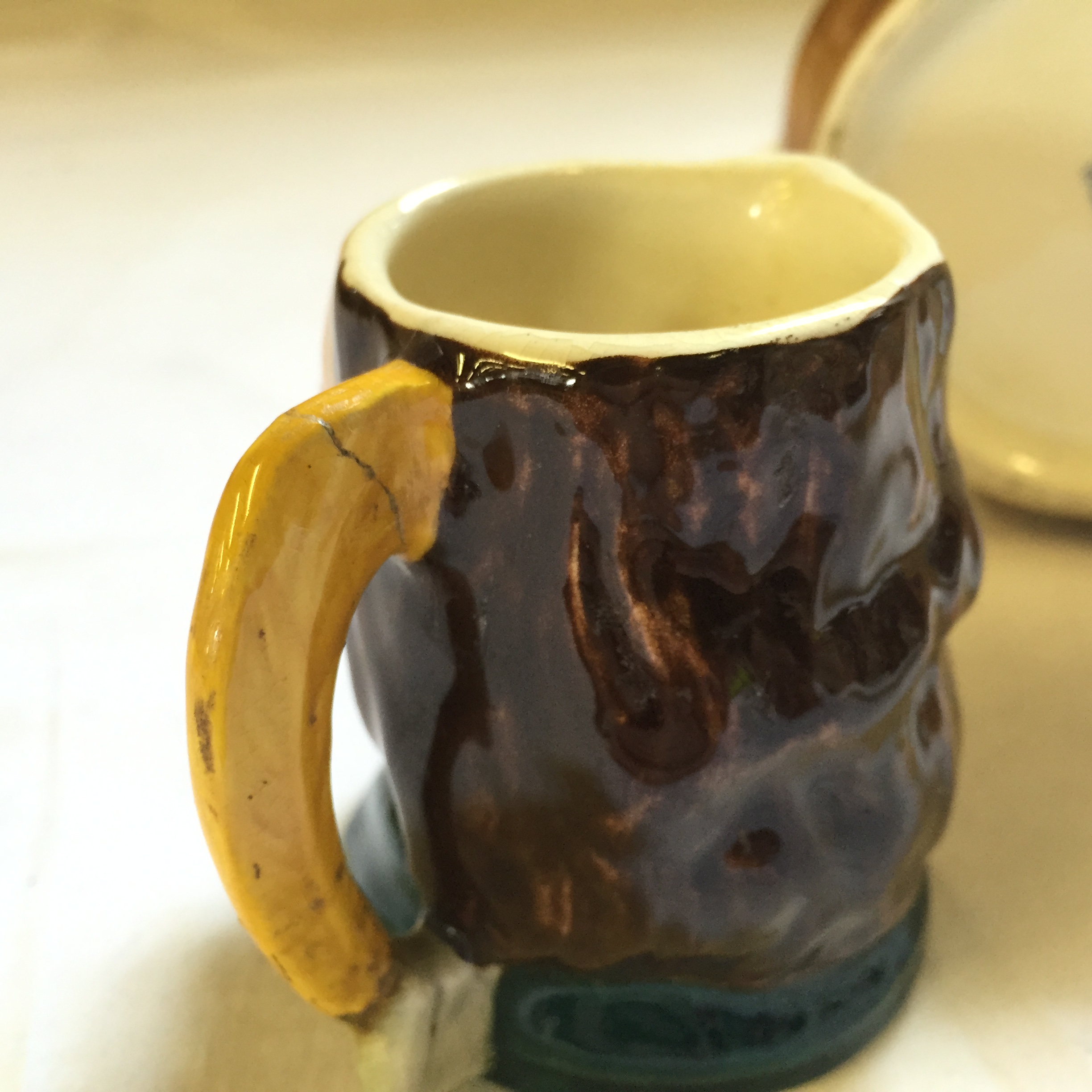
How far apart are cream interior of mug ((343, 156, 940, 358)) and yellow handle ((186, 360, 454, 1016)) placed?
67mm

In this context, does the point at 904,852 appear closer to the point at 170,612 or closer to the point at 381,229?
the point at 381,229

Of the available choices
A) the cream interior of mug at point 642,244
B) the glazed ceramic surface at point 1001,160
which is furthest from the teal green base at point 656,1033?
the glazed ceramic surface at point 1001,160

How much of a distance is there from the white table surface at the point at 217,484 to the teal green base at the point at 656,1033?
0.02m

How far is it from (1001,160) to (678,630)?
0.28 meters

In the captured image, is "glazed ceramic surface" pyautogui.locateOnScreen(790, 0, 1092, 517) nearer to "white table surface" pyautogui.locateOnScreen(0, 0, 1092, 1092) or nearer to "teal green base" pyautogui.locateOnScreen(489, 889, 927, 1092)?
"white table surface" pyautogui.locateOnScreen(0, 0, 1092, 1092)

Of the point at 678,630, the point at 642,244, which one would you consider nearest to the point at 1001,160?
the point at 642,244

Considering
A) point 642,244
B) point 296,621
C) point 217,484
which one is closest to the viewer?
point 296,621

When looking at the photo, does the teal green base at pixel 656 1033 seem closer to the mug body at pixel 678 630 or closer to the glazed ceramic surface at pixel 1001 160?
the mug body at pixel 678 630

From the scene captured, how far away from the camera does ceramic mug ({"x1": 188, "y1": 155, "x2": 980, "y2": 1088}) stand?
236 mm

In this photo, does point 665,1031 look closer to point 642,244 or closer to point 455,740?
point 455,740

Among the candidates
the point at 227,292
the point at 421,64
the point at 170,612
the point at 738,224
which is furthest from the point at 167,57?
the point at 738,224

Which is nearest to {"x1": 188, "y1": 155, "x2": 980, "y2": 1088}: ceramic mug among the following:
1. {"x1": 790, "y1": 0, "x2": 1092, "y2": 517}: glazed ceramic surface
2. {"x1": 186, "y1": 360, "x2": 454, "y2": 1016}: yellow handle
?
{"x1": 186, "y1": 360, "x2": 454, "y2": 1016}: yellow handle

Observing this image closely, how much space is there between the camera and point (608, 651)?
254 mm

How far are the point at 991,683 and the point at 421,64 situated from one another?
80cm
